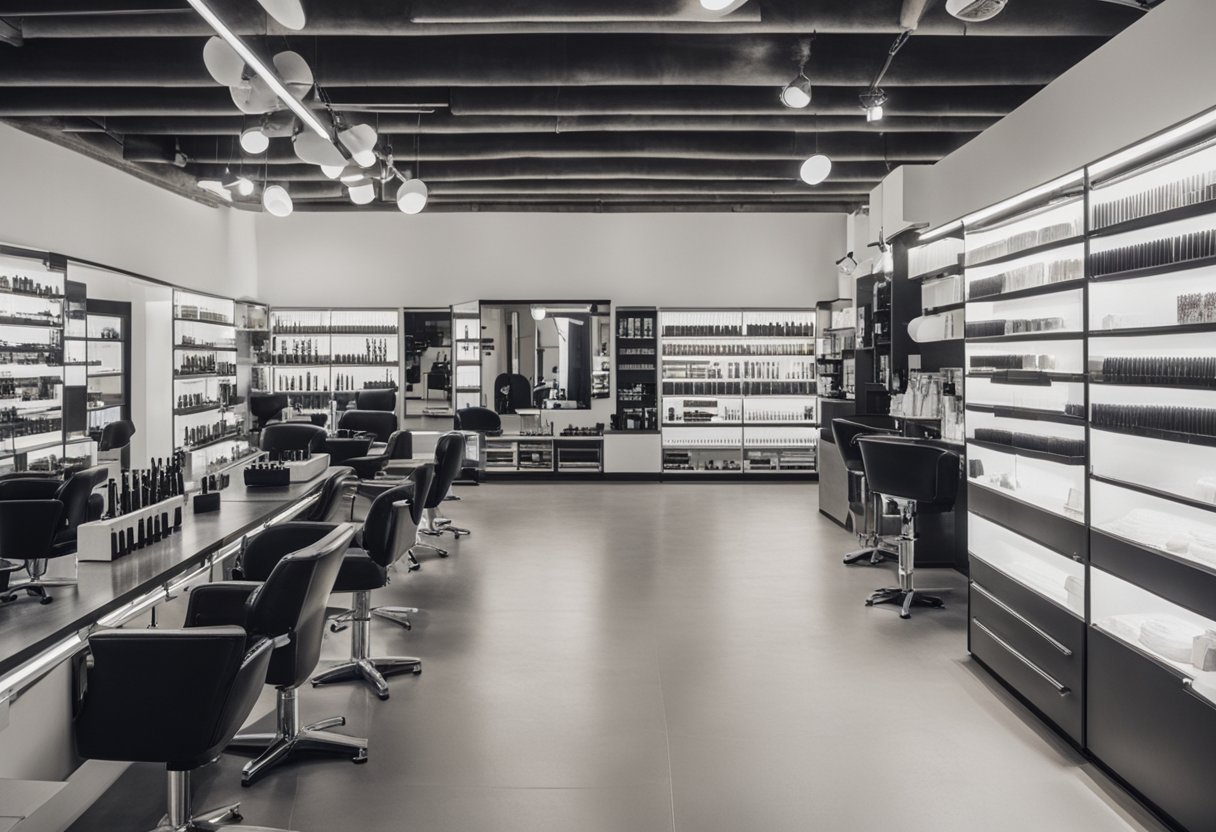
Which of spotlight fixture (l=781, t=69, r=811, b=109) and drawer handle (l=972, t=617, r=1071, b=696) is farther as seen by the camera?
spotlight fixture (l=781, t=69, r=811, b=109)

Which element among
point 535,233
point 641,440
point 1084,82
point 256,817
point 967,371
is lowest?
point 256,817

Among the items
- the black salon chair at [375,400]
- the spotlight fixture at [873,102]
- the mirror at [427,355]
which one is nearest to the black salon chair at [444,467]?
the black salon chair at [375,400]

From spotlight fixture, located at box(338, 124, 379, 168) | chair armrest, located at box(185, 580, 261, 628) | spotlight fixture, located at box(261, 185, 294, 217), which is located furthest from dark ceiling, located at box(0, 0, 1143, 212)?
chair armrest, located at box(185, 580, 261, 628)

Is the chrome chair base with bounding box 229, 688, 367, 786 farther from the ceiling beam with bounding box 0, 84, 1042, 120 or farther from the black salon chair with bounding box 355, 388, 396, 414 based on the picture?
the black salon chair with bounding box 355, 388, 396, 414

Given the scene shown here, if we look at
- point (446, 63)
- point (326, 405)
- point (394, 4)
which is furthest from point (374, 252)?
point (394, 4)

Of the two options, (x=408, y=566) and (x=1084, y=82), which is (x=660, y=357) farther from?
(x=1084, y=82)

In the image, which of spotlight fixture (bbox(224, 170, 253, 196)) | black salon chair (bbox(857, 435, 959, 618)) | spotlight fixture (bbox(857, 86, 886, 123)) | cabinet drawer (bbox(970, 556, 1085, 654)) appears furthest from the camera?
spotlight fixture (bbox(224, 170, 253, 196))

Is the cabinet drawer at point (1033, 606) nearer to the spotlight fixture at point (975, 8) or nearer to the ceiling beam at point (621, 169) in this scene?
the spotlight fixture at point (975, 8)

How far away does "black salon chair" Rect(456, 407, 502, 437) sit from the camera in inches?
418

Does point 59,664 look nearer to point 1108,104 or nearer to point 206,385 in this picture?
point 1108,104

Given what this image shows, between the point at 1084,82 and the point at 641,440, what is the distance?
821 centimetres

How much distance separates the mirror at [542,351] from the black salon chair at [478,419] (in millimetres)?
873

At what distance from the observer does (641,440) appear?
11.4m

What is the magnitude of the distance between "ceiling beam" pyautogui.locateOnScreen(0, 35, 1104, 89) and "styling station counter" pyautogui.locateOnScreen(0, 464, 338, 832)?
4048mm
